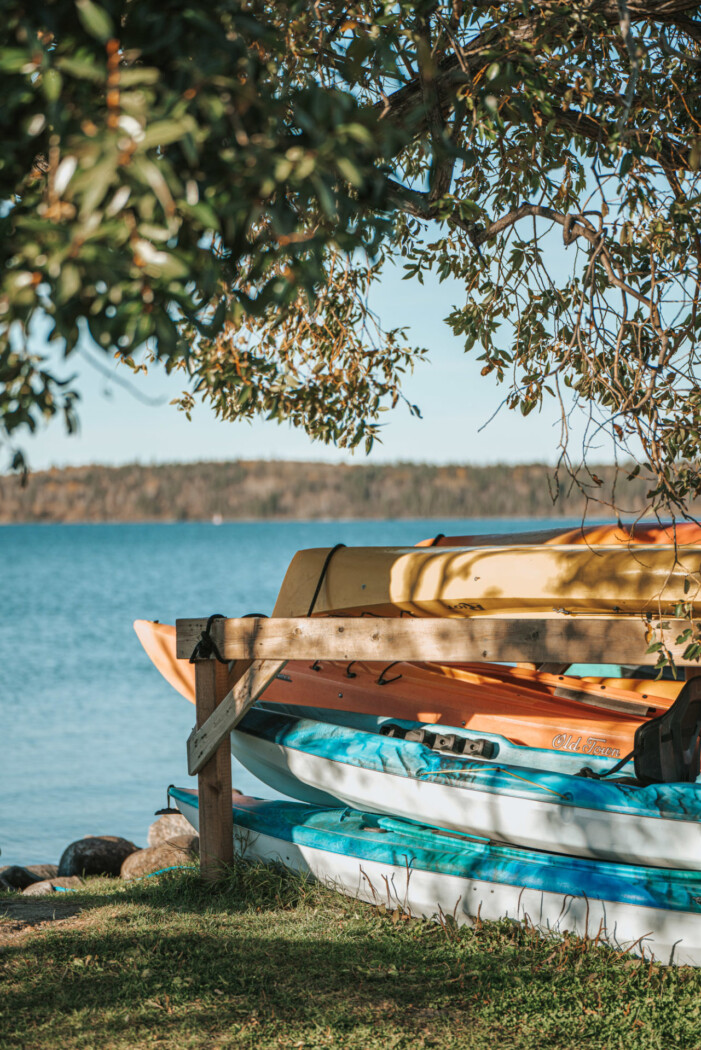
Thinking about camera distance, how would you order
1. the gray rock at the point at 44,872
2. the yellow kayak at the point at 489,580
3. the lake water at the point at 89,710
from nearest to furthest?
the yellow kayak at the point at 489,580 < the gray rock at the point at 44,872 < the lake water at the point at 89,710

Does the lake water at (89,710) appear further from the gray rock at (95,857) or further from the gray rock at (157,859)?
the gray rock at (157,859)

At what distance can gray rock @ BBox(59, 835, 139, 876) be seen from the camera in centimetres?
723

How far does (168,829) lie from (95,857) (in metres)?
0.58

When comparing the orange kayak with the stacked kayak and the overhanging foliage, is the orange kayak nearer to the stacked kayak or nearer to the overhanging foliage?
the stacked kayak

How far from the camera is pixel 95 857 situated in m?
7.25

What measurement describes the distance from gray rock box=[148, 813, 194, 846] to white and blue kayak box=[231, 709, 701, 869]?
206 centimetres

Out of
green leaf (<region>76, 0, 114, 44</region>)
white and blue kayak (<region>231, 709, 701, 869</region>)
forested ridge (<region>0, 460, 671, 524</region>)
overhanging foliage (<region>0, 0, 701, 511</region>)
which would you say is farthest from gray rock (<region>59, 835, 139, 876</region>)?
forested ridge (<region>0, 460, 671, 524</region>)

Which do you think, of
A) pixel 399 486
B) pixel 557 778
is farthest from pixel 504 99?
pixel 399 486

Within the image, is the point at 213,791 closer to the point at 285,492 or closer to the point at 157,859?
the point at 157,859

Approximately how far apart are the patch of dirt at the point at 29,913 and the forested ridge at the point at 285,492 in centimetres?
6232

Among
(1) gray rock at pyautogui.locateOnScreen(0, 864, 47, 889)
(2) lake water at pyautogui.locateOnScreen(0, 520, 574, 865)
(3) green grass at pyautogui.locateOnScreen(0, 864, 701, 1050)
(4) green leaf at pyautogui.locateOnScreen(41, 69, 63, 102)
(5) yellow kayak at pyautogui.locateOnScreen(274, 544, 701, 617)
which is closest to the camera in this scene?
(4) green leaf at pyautogui.locateOnScreen(41, 69, 63, 102)

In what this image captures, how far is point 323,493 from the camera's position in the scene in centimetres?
9256

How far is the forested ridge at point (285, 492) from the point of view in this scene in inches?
3086

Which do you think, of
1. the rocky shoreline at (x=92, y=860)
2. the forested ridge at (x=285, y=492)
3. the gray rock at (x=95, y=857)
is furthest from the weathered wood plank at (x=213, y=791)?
the forested ridge at (x=285, y=492)
